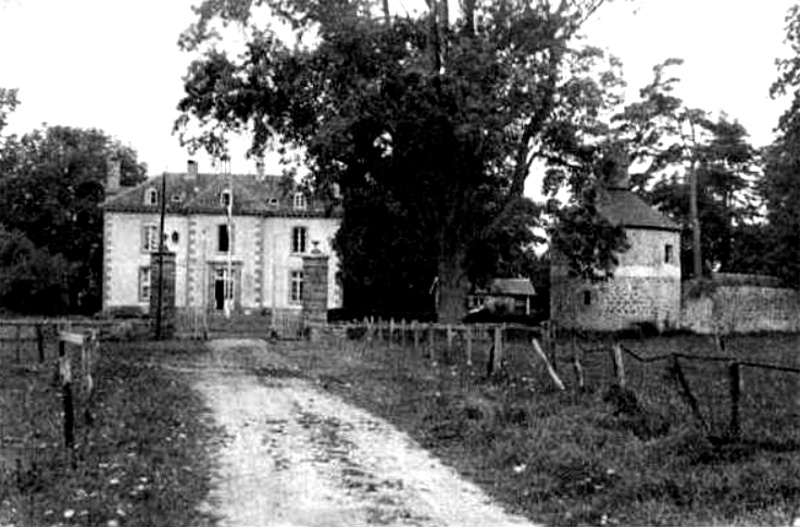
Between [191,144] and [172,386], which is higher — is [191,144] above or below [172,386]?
above

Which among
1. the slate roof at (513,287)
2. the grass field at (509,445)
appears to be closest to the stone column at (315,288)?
the grass field at (509,445)

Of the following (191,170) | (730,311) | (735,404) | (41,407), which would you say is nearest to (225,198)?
(191,170)

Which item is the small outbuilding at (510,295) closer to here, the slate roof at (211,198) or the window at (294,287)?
the window at (294,287)

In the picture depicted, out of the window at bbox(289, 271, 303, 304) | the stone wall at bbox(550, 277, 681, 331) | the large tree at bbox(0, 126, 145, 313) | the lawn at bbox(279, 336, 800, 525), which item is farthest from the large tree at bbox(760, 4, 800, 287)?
the large tree at bbox(0, 126, 145, 313)

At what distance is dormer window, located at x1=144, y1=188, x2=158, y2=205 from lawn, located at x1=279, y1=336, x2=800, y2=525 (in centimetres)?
3977

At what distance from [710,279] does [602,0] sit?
22.1m

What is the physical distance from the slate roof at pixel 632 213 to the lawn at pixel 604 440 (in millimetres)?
27935

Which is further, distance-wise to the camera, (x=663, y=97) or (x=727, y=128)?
(x=727, y=128)

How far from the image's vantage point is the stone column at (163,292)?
97.1 feet

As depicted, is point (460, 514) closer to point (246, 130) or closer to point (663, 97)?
point (246, 130)

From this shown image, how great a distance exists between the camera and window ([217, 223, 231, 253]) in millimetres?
56438

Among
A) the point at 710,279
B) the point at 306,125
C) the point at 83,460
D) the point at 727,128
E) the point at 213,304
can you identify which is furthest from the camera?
the point at 727,128

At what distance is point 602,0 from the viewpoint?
30.8 metres

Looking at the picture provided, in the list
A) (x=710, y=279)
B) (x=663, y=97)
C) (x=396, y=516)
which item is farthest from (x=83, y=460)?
(x=663, y=97)
